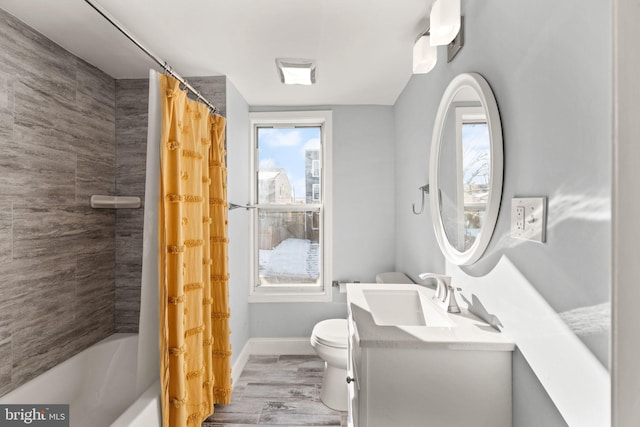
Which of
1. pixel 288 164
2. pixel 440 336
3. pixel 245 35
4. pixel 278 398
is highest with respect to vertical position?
pixel 245 35

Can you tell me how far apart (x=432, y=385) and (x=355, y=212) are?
2016mm

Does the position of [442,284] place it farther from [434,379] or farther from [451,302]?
[434,379]

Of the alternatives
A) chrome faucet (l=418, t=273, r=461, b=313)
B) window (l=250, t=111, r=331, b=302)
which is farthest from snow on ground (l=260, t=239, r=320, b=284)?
chrome faucet (l=418, t=273, r=461, b=313)

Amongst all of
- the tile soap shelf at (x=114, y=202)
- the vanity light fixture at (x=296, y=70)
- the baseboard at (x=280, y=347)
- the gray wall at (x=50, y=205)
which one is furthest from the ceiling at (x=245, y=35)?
the baseboard at (x=280, y=347)

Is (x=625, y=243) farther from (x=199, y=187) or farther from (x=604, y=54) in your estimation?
(x=199, y=187)

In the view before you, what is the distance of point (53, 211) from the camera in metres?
1.88

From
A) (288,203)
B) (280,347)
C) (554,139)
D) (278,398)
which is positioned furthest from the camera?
(288,203)

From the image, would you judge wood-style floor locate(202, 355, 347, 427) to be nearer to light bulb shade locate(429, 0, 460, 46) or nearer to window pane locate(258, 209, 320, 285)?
window pane locate(258, 209, 320, 285)

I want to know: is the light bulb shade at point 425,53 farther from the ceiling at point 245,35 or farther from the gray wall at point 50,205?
the gray wall at point 50,205

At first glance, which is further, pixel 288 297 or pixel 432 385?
pixel 288 297

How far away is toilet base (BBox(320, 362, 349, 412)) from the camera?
2.17m

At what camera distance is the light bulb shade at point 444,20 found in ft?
4.10

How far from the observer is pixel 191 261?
169cm

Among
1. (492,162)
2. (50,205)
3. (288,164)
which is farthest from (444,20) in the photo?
(50,205)
